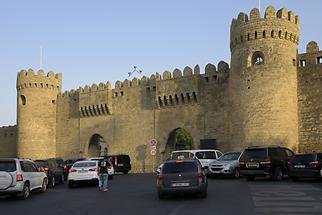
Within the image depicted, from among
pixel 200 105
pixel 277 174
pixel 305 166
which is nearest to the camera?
pixel 305 166

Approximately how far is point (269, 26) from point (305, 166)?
11.1 m

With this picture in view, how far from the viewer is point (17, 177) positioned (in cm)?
1452

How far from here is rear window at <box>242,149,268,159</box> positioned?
18.9 m

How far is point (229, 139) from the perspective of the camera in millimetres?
29812

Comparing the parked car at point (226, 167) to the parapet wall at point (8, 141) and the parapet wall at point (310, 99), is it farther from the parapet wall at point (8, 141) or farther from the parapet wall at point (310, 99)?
the parapet wall at point (8, 141)

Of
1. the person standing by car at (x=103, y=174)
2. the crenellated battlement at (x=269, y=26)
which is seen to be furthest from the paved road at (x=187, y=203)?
the crenellated battlement at (x=269, y=26)

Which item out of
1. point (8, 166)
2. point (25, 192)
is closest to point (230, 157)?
point (25, 192)

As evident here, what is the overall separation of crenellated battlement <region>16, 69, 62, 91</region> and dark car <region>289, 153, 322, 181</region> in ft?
92.4

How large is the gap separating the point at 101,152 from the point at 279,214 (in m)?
34.7

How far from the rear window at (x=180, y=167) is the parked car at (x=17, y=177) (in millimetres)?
4748

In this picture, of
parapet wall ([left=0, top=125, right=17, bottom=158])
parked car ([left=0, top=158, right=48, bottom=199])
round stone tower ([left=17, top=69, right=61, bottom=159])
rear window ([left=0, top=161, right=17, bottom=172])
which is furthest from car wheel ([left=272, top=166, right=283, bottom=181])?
parapet wall ([left=0, top=125, right=17, bottom=158])

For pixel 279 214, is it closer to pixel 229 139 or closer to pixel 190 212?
pixel 190 212

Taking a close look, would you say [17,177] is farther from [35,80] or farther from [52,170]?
[35,80]

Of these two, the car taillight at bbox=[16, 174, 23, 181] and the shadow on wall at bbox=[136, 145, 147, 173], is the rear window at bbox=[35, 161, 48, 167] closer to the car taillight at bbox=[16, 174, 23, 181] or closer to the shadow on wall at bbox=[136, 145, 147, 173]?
the car taillight at bbox=[16, 174, 23, 181]
